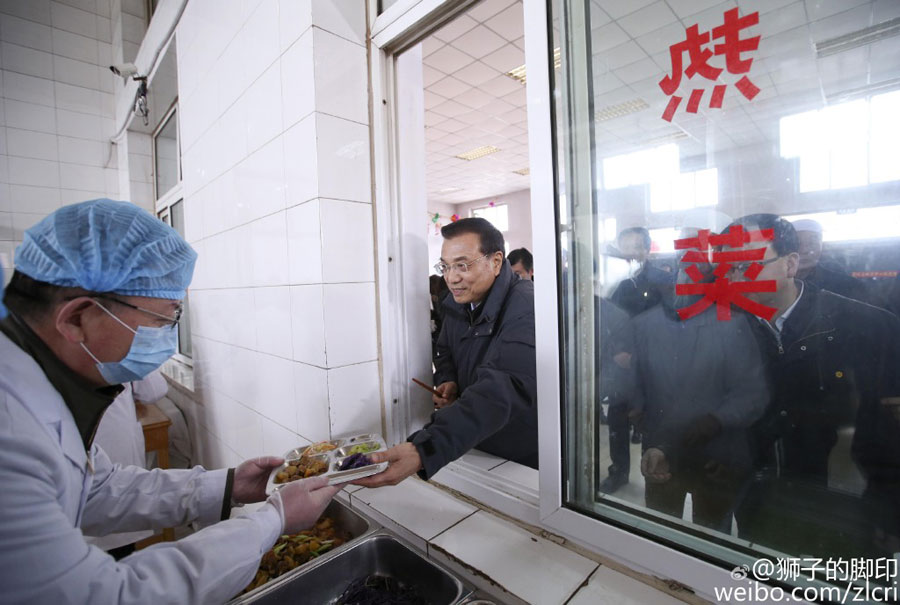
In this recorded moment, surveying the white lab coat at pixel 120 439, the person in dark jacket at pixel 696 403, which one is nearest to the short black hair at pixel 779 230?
the person in dark jacket at pixel 696 403

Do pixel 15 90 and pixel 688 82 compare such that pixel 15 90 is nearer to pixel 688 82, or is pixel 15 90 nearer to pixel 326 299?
pixel 326 299

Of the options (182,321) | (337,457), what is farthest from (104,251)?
(182,321)

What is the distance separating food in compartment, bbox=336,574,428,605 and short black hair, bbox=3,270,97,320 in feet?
3.62

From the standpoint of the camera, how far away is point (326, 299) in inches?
55.2

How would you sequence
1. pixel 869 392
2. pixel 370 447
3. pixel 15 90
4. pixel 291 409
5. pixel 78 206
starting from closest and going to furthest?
1. pixel 869 392
2. pixel 78 206
3. pixel 370 447
4. pixel 291 409
5. pixel 15 90

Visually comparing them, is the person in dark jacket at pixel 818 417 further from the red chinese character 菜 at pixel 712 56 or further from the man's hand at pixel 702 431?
the red chinese character 菜 at pixel 712 56

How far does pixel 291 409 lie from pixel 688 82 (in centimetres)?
162

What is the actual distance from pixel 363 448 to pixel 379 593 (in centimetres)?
42

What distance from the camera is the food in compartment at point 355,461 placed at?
1.17 meters

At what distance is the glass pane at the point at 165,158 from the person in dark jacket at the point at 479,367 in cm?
360

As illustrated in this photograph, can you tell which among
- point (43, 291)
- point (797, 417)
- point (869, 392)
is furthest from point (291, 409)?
point (869, 392)

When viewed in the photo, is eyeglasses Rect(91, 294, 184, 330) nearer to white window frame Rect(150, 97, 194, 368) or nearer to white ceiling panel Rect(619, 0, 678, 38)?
white ceiling panel Rect(619, 0, 678, 38)

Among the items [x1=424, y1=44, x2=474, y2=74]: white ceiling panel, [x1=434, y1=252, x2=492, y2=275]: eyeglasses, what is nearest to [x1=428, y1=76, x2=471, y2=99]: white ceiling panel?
[x1=424, y1=44, x2=474, y2=74]: white ceiling panel

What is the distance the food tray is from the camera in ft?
3.62
